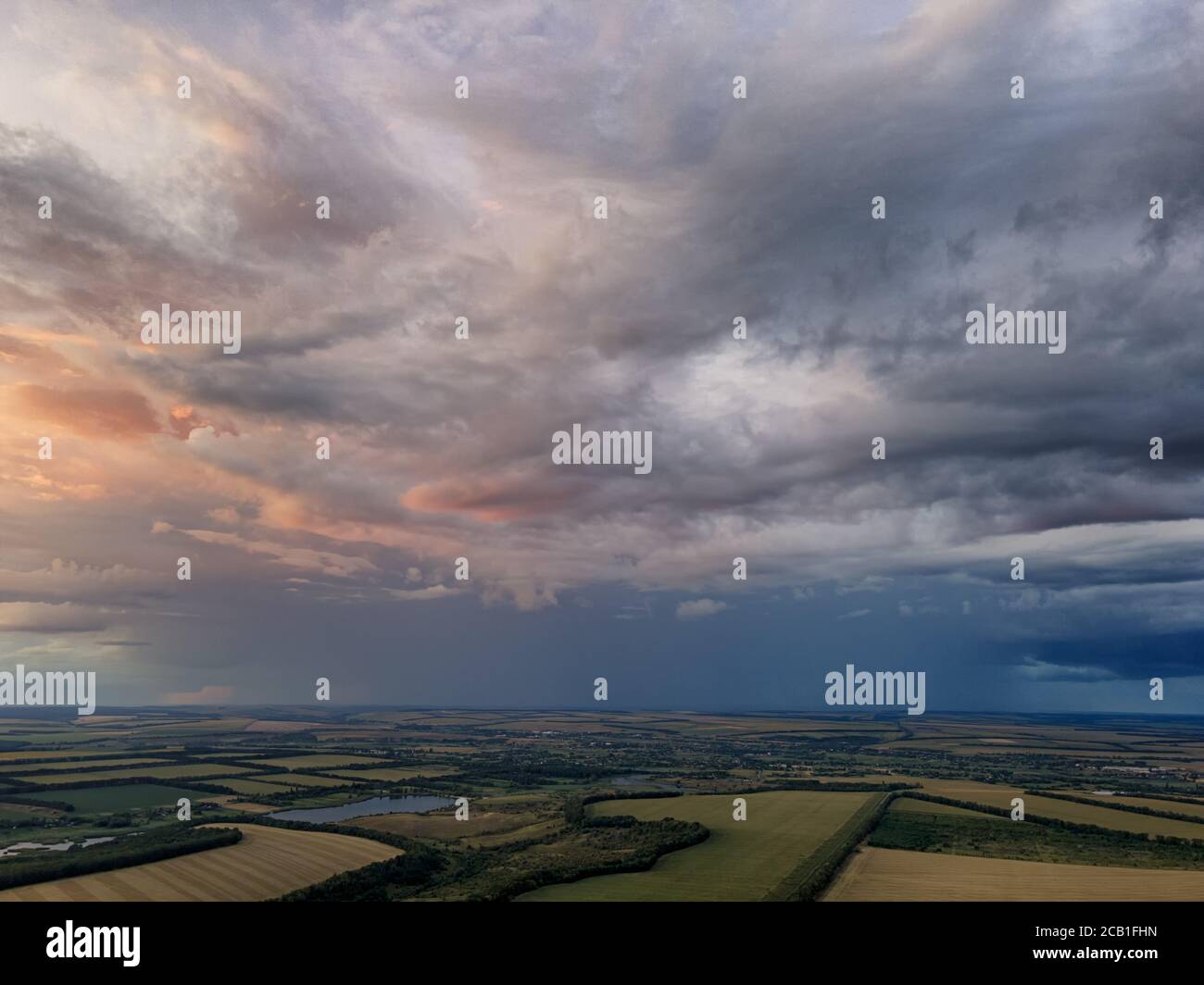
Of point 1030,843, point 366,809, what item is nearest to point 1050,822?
point 1030,843

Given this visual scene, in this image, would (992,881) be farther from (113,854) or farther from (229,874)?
(113,854)

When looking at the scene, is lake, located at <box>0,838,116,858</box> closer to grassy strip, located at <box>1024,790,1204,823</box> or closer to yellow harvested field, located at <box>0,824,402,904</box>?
yellow harvested field, located at <box>0,824,402,904</box>

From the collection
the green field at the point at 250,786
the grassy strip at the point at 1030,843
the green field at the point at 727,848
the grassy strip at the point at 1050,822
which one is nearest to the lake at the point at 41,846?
the green field at the point at 250,786

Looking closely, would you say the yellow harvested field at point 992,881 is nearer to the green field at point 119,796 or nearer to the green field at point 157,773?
the green field at point 119,796

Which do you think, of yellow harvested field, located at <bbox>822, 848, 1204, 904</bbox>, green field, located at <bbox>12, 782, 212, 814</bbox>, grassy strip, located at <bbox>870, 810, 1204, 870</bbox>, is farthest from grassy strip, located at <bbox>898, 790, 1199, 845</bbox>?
green field, located at <bbox>12, 782, 212, 814</bbox>
